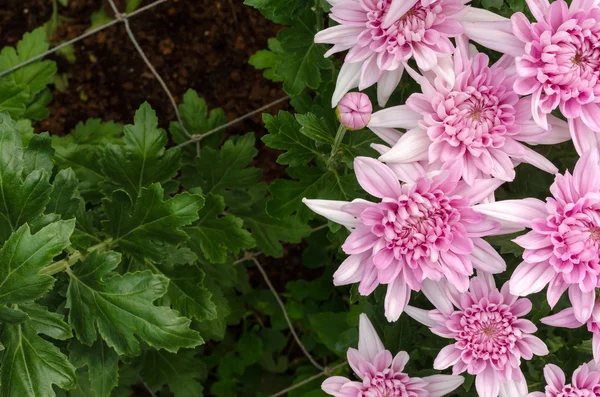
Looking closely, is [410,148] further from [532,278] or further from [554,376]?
[554,376]

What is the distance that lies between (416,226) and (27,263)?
689mm

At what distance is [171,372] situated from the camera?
6.40 ft

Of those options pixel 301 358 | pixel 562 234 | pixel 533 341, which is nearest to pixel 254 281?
pixel 301 358

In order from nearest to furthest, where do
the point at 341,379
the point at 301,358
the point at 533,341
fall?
1. the point at 533,341
2. the point at 341,379
3. the point at 301,358

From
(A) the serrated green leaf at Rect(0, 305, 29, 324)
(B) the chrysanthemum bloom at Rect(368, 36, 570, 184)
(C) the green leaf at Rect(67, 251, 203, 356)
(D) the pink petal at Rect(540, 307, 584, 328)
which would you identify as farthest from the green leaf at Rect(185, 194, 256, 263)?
(D) the pink petal at Rect(540, 307, 584, 328)

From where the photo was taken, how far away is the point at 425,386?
1315mm

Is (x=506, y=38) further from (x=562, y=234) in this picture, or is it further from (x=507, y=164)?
(x=562, y=234)

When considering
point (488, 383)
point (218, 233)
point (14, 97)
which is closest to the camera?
point (488, 383)

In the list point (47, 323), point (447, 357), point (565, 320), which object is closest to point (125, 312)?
point (47, 323)

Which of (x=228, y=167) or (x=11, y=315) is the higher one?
(x=11, y=315)

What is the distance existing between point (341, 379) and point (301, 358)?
1346 mm

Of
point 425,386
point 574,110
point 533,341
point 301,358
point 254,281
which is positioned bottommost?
point 301,358

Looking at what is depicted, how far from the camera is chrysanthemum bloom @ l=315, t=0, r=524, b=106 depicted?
1034 millimetres

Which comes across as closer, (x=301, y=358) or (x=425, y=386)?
(x=425, y=386)
